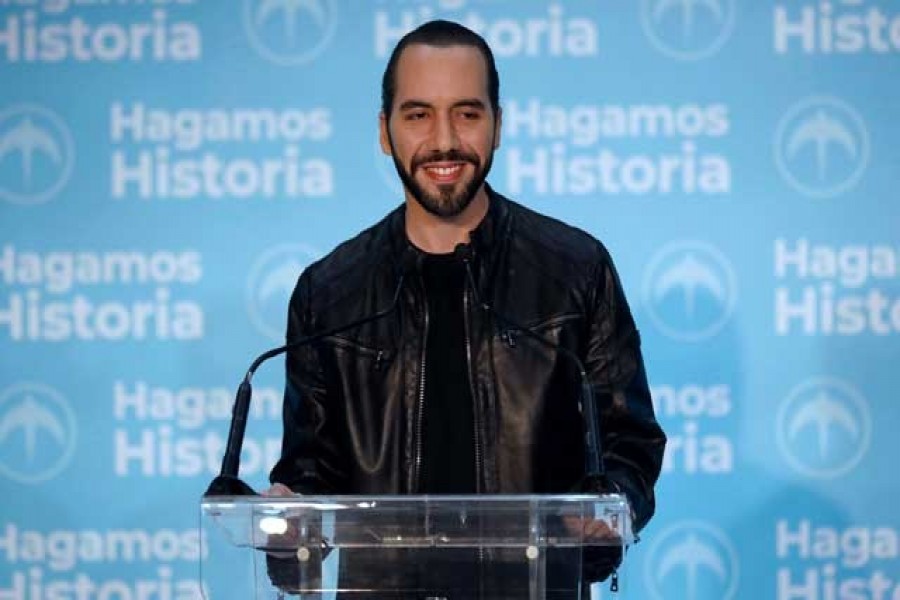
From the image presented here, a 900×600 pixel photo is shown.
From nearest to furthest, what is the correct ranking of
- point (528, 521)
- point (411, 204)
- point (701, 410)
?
point (528, 521) → point (411, 204) → point (701, 410)

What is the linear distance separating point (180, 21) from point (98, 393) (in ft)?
3.14

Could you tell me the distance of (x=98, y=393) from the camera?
12.0 feet

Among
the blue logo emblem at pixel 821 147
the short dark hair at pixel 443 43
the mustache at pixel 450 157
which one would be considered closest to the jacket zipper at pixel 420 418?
the mustache at pixel 450 157

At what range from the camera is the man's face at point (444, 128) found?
2.40 metres

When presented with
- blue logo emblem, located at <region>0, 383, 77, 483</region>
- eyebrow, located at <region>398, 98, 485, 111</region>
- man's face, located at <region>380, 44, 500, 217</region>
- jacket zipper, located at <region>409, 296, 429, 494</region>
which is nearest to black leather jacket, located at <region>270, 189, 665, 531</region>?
jacket zipper, located at <region>409, 296, 429, 494</region>

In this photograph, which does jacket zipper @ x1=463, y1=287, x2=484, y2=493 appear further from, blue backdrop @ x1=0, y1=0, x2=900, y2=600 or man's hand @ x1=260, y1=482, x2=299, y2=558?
blue backdrop @ x1=0, y1=0, x2=900, y2=600

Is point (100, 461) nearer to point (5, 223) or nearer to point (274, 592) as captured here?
point (5, 223)

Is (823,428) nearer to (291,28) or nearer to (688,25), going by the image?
(688,25)

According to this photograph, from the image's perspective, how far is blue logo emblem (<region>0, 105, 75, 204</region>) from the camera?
3664 millimetres

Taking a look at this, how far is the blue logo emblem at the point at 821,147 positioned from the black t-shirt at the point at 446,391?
1.39 m

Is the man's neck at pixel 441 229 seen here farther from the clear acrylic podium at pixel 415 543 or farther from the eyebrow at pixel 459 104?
the clear acrylic podium at pixel 415 543

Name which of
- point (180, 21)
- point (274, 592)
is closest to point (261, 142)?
point (180, 21)

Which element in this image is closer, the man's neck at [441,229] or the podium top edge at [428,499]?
the podium top edge at [428,499]

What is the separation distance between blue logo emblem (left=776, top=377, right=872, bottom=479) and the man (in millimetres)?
1206
